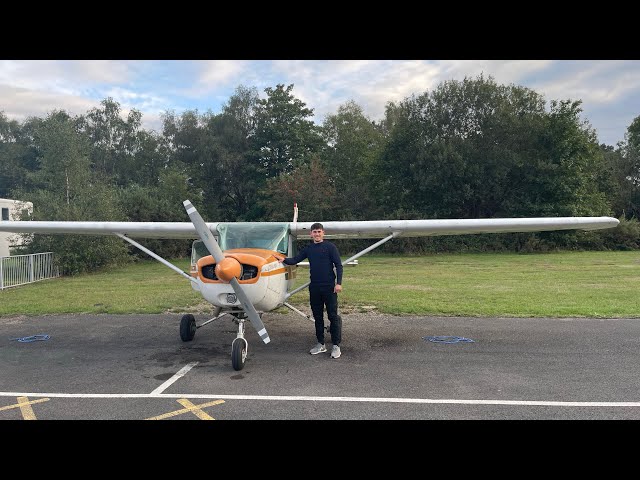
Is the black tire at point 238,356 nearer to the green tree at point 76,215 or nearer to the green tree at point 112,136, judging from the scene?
the green tree at point 76,215

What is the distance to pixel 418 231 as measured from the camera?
26.2 ft

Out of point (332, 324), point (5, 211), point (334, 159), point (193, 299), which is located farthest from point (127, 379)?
point (334, 159)

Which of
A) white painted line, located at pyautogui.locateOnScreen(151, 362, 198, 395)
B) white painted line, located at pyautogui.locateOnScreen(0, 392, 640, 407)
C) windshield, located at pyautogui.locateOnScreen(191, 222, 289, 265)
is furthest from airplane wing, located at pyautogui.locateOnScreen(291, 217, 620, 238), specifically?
white painted line, located at pyautogui.locateOnScreen(0, 392, 640, 407)

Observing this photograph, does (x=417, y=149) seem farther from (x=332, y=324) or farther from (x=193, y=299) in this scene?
(x=332, y=324)

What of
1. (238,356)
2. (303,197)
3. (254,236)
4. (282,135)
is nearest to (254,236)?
(254,236)

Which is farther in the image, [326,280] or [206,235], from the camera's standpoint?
[326,280]

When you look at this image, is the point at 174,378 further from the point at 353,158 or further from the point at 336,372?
the point at 353,158

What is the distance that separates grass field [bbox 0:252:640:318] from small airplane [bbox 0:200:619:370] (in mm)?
2600

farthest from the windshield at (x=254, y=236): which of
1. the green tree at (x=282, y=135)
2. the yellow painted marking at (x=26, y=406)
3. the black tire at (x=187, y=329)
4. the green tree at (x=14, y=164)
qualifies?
the green tree at (x=14, y=164)

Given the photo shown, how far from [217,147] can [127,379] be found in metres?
37.1

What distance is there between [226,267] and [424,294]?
8266 mm

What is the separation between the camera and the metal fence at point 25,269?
15.3m

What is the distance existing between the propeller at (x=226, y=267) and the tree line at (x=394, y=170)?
16766 mm

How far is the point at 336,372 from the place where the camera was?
576 centimetres
